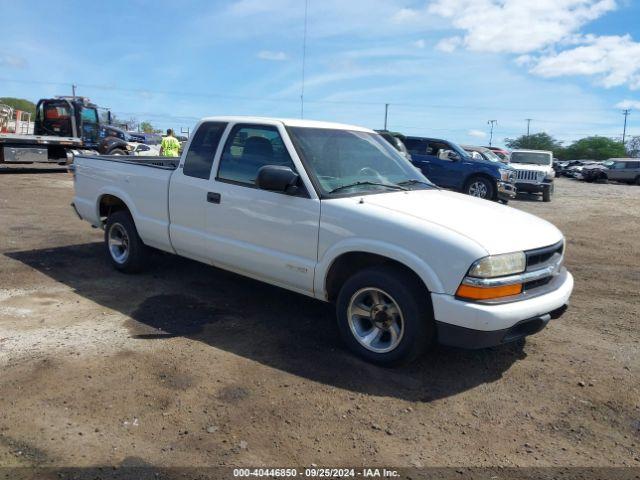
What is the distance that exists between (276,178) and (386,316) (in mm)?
1380

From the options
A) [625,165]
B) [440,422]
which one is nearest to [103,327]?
[440,422]

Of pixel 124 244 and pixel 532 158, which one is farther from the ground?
pixel 532 158

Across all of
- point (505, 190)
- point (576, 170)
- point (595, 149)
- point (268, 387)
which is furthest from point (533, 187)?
point (595, 149)

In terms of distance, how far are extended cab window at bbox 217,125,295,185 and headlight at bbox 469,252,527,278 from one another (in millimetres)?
1828

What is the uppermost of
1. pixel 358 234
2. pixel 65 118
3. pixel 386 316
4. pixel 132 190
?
pixel 65 118

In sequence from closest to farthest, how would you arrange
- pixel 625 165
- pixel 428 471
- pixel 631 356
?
pixel 428 471
pixel 631 356
pixel 625 165

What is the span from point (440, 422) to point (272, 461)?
3.69 feet

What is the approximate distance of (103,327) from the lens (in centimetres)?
470

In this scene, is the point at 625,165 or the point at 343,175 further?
the point at 625,165

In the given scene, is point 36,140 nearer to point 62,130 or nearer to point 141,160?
point 62,130

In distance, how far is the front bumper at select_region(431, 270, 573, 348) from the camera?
11.9 ft

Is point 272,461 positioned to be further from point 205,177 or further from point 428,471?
point 205,177

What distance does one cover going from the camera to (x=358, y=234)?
4.09 m

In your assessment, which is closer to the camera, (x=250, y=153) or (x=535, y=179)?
(x=250, y=153)
